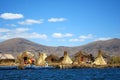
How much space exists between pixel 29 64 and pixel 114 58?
47.5 meters

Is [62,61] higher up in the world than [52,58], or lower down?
lower down

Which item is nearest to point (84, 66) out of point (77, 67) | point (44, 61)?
point (77, 67)

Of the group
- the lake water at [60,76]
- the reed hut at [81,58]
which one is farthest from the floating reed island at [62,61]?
the lake water at [60,76]

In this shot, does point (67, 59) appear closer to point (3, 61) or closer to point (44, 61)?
point (44, 61)

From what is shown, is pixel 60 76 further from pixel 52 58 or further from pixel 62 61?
pixel 52 58

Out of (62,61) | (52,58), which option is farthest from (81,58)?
(52,58)

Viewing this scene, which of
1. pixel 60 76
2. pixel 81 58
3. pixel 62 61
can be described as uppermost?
pixel 81 58

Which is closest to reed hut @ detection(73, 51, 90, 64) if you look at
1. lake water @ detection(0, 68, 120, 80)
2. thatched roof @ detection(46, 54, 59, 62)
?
thatched roof @ detection(46, 54, 59, 62)

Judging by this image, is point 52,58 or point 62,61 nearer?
point 62,61

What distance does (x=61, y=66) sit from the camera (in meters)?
128

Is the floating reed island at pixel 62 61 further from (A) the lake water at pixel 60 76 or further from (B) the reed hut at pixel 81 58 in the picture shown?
(A) the lake water at pixel 60 76

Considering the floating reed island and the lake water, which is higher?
the floating reed island

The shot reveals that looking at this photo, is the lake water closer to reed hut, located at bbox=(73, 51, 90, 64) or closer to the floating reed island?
the floating reed island

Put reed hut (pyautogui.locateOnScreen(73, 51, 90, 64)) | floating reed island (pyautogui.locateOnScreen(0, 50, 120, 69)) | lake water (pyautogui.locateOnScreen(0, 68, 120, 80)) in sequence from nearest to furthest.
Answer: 1. lake water (pyautogui.locateOnScreen(0, 68, 120, 80))
2. floating reed island (pyautogui.locateOnScreen(0, 50, 120, 69))
3. reed hut (pyautogui.locateOnScreen(73, 51, 90, 64))
